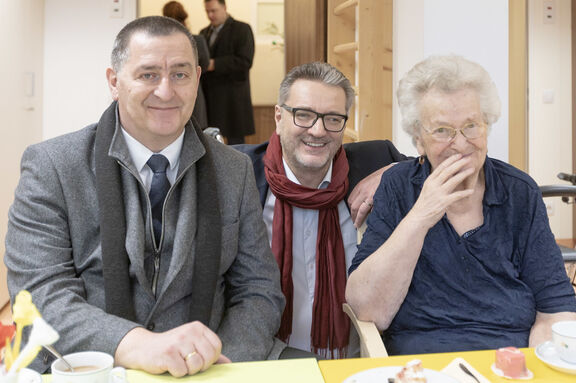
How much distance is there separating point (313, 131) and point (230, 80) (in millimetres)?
3222

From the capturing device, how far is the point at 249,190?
1.75m

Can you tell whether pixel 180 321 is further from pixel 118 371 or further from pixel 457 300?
pixel 457 300

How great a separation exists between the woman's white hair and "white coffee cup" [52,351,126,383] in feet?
3.68

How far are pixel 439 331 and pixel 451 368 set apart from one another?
0.58 meters

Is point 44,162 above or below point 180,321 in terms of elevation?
above

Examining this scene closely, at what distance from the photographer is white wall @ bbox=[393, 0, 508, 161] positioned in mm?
2627

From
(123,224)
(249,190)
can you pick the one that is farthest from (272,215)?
(123,224)

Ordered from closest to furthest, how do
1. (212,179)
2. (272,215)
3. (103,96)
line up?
(212,179) → (272,215) → (103,96)

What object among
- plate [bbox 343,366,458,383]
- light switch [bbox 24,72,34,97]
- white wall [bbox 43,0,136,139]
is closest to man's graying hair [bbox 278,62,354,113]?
plate [bbox 343,366,458,383]

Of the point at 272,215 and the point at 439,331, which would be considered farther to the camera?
the point at 272,215

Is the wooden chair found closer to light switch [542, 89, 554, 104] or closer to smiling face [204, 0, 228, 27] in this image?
light switch [542, 89, 554, 104]

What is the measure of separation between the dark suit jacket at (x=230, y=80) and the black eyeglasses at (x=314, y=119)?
3.08 meters

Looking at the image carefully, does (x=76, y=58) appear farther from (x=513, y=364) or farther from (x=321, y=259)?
(x=513, y=364)

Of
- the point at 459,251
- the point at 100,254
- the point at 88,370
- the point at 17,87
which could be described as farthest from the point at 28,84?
the point at 88,370
